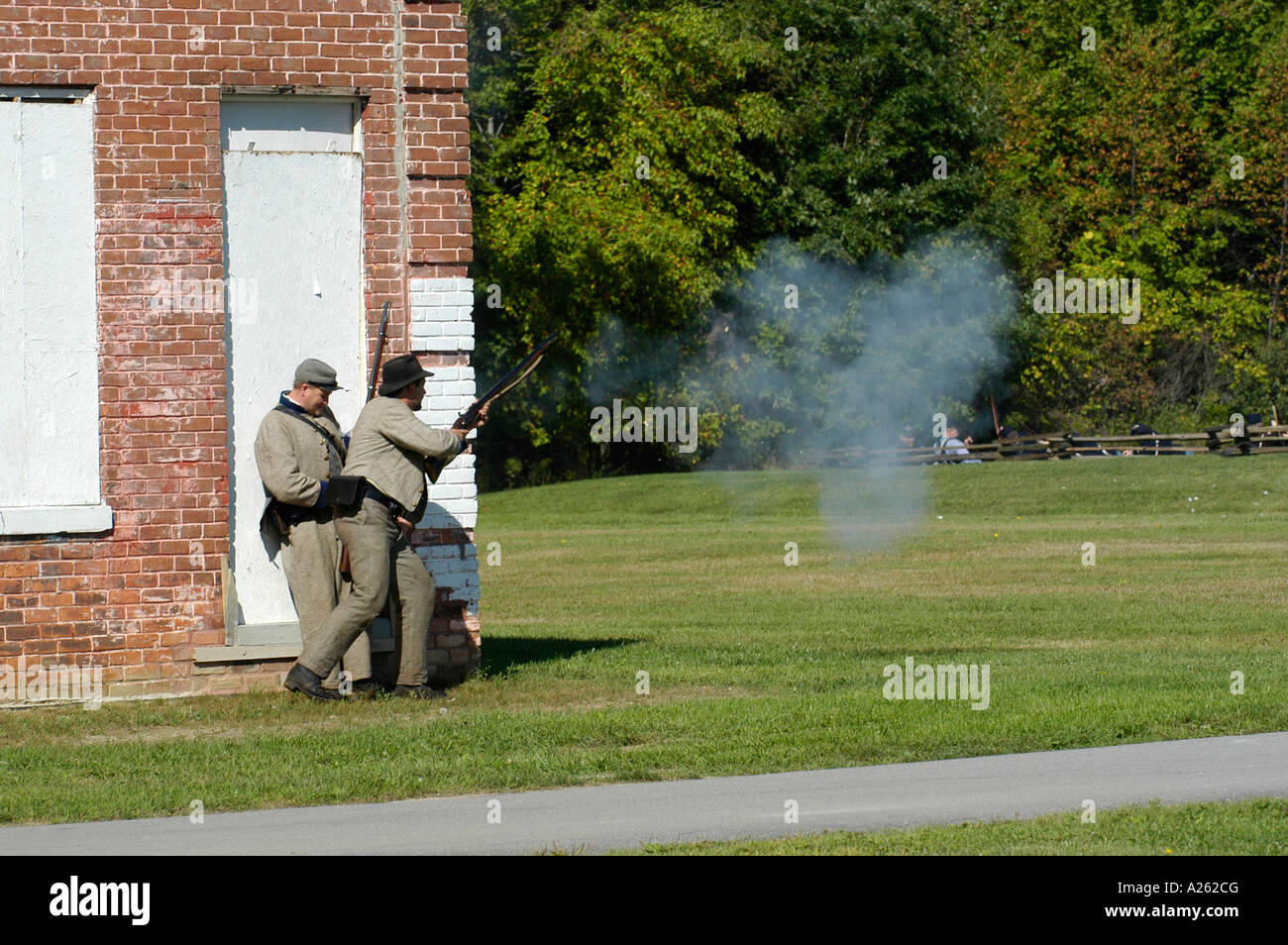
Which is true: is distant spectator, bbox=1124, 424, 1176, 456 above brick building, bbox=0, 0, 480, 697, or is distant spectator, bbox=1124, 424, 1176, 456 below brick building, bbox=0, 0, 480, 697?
below

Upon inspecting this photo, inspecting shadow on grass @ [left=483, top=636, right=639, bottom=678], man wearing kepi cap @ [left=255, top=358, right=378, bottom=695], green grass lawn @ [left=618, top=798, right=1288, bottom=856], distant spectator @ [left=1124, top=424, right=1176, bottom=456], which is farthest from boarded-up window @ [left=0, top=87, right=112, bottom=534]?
distant spectator @ [left=1124, top=424, right=1176, bottom=456]

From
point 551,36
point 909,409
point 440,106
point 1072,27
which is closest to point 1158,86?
point 1072,27

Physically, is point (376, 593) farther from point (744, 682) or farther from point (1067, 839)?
point (1067, 839)

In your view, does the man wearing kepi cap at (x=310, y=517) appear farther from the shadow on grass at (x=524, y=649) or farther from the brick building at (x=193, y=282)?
the shadow on grass at (x=524, y=649)

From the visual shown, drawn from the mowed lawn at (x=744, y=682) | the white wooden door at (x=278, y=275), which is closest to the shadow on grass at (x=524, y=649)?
the mowed lawn at (x=744, y=682)

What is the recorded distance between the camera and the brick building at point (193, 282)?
11.1 meters

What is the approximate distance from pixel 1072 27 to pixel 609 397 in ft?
76.1

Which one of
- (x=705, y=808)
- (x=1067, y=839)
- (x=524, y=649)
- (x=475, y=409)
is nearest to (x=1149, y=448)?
(x=524, y=649)

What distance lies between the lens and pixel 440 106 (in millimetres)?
11836

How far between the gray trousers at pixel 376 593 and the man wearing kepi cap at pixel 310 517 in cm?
18

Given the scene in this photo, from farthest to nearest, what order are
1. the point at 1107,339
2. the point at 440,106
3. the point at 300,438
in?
the point at 1107,339
the point at 440,106
the point at 300,438

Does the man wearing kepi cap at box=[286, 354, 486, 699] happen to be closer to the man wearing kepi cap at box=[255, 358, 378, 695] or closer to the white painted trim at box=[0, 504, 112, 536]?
the man wearing kepi cap at box=[255, 358, 378, 695]

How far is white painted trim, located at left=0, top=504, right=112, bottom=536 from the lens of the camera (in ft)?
36.1
